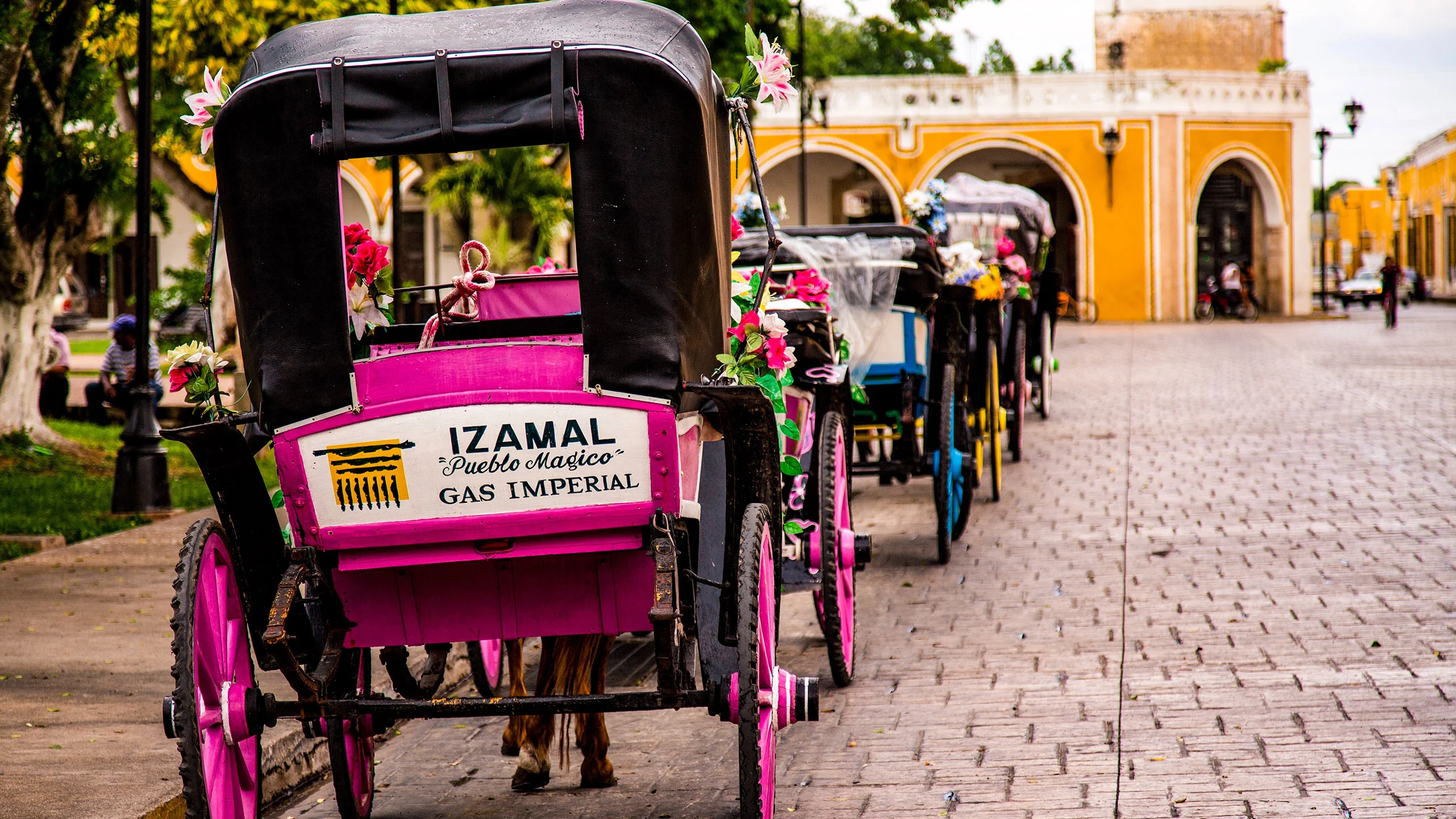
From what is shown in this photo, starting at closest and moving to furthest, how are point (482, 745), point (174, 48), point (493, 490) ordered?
point (493, 490), point (482, 745), point (174, 48)

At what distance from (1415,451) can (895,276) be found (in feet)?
21.3

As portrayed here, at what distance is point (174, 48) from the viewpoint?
1672cm

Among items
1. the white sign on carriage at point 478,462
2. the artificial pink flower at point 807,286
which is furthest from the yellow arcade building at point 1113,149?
the white sign on carriage at point 478,462

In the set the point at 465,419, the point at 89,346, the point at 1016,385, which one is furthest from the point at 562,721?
the point at 89,346

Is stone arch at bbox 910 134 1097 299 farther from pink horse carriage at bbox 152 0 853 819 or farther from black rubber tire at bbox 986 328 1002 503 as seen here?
Result: pink horse carriage at bbox 152 0 853 819

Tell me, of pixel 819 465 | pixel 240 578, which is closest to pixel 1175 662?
pixel 819 465

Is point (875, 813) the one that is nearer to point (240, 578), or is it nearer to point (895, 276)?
point (240, 578)

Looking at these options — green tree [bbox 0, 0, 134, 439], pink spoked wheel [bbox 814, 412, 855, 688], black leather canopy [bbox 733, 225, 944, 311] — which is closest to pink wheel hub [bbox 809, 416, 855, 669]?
pink spoked wheel [bbox 814, 412, 855, 688]

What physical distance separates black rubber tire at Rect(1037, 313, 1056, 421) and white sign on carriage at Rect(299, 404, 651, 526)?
12.1 metres

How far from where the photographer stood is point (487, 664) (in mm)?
6238

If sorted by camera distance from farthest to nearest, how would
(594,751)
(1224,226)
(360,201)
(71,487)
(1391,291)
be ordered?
(1224,226)
(360,201)
(1391,291)
(71,487)
(594,751)

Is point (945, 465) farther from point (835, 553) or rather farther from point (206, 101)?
point (206, 101)

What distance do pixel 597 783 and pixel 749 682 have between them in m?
1.43

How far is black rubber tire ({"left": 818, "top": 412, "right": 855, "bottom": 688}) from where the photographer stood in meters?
5.92
